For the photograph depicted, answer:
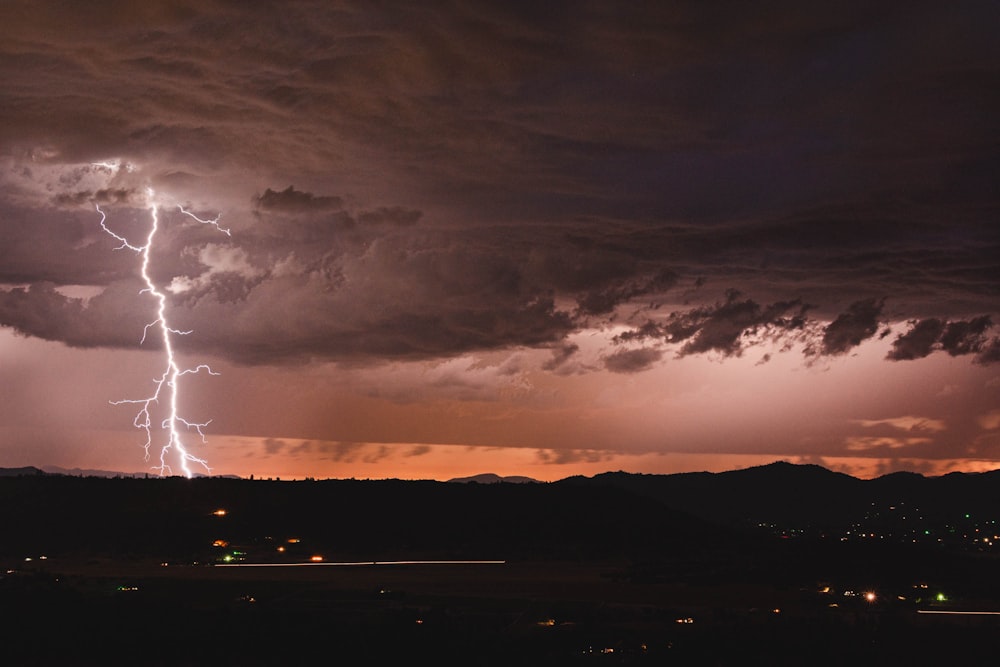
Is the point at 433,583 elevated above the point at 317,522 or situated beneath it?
situated beneath

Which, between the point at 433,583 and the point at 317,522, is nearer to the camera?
the point at 433,583

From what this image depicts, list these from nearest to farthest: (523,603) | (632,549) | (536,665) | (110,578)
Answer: (536,665)
(523,603)
(110,578)
(632,549)

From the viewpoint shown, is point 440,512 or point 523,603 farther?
point 440,512

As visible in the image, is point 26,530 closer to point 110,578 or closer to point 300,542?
point 300,542

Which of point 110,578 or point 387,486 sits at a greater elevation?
point 387,486

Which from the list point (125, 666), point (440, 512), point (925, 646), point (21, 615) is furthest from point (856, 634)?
point (440, 512)

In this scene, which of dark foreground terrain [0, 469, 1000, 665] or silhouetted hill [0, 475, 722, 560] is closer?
dark foreground terrain [0, 469, 1000, 665]

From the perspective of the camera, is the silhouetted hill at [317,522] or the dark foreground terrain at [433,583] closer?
the dark foreground terrain at [433,583]

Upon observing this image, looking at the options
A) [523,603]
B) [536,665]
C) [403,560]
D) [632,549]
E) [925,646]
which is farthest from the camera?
[632,549]
